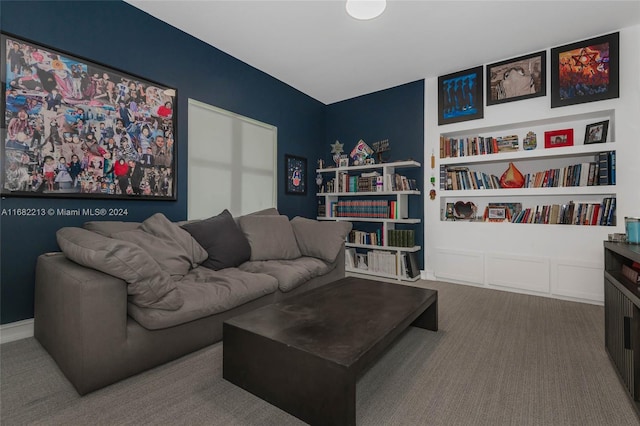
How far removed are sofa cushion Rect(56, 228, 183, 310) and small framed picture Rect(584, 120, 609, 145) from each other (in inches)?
160

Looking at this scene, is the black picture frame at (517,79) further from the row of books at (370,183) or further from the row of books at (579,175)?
the row of books at (370,183)

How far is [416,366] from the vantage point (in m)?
1.71

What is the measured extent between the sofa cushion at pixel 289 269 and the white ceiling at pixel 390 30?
7.57 feet

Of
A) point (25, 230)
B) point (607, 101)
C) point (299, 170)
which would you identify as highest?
point (607, 101)

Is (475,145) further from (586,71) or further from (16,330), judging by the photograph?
(16,330)

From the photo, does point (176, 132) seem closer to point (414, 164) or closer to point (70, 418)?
point (70, 418)

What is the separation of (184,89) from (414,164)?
9.37 feet

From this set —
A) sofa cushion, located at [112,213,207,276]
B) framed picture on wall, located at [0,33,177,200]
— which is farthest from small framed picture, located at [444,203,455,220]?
framed picture on wall, located at [0,33,177,200]

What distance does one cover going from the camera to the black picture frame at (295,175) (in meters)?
4.30

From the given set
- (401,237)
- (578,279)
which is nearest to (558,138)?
(578,279)

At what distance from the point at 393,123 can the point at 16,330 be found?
4.45m

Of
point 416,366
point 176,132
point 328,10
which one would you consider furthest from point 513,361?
point 176,132

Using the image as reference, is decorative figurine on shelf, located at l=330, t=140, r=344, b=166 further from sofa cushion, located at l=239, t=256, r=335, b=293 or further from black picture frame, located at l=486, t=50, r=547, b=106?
sofa cushion, located at l=239, t=256, r=335, b=293

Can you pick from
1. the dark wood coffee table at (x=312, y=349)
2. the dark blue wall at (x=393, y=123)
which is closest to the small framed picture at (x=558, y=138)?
the dark blue wall at (x=393, y=123)
